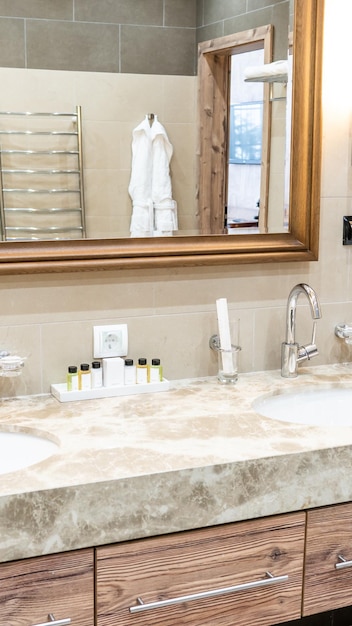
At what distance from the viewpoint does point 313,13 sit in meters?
2.07

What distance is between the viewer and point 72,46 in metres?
1.83

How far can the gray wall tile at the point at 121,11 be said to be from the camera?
1.84 m

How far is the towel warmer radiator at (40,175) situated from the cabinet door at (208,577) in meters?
0.76

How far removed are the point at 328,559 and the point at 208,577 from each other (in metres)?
0.29

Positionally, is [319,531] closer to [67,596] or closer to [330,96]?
[67,596]

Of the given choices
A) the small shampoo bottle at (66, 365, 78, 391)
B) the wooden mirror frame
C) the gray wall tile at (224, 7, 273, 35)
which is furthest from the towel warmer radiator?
the gray wall tile at (224, 7, 273, 35)

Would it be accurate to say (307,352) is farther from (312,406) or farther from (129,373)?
(129,373)

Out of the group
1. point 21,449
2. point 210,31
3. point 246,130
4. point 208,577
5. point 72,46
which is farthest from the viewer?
point 246,130

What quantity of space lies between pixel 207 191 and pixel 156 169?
0.15 meters

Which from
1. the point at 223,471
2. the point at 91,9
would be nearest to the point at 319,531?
the point at 223,471

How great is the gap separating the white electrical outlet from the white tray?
4.0 inches

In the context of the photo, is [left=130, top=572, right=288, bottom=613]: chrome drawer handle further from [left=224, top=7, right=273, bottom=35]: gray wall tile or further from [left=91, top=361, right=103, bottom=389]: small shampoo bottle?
[left=224, top=7, right=273, bottom=35]: gray wall tile

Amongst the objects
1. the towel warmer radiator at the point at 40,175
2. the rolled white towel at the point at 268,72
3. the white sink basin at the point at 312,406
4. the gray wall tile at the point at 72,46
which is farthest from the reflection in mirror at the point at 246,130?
the white sink basin at the point at 312,406

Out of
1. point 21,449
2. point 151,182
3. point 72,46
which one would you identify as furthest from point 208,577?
point 72,46
